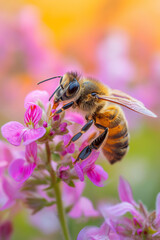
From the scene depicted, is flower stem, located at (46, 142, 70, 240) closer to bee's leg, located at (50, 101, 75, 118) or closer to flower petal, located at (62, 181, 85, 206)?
bee's leg, located at (50, 101, 75, 118)

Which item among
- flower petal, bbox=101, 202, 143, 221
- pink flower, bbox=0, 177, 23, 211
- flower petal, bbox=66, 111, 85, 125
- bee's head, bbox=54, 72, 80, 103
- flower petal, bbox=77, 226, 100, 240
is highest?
bee's head, bbox=54, 72, 80, 103

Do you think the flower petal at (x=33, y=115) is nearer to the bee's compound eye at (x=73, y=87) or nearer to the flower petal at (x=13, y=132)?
the flower petal at (x=13, y=132)

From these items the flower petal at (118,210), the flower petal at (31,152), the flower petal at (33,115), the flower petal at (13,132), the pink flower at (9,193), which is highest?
the flower petal at (33,115)

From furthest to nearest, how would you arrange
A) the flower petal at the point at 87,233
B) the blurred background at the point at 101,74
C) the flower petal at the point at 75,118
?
the blurred background at the point at 101,74 → the flower petal at the point at 75,118 → the flower petal at the point at 87,233

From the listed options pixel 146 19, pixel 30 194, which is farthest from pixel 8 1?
pixel 30 194

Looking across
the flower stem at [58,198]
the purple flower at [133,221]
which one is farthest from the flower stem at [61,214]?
the purple flower at [133,221]

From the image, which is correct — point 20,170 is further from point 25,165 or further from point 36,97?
point 36,97

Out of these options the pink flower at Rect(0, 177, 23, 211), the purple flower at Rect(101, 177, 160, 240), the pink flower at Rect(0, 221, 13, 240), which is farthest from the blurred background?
the purple flower at Rect(101, 177, 160, 240)

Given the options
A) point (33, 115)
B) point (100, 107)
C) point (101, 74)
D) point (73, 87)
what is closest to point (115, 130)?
point (100, 107)
